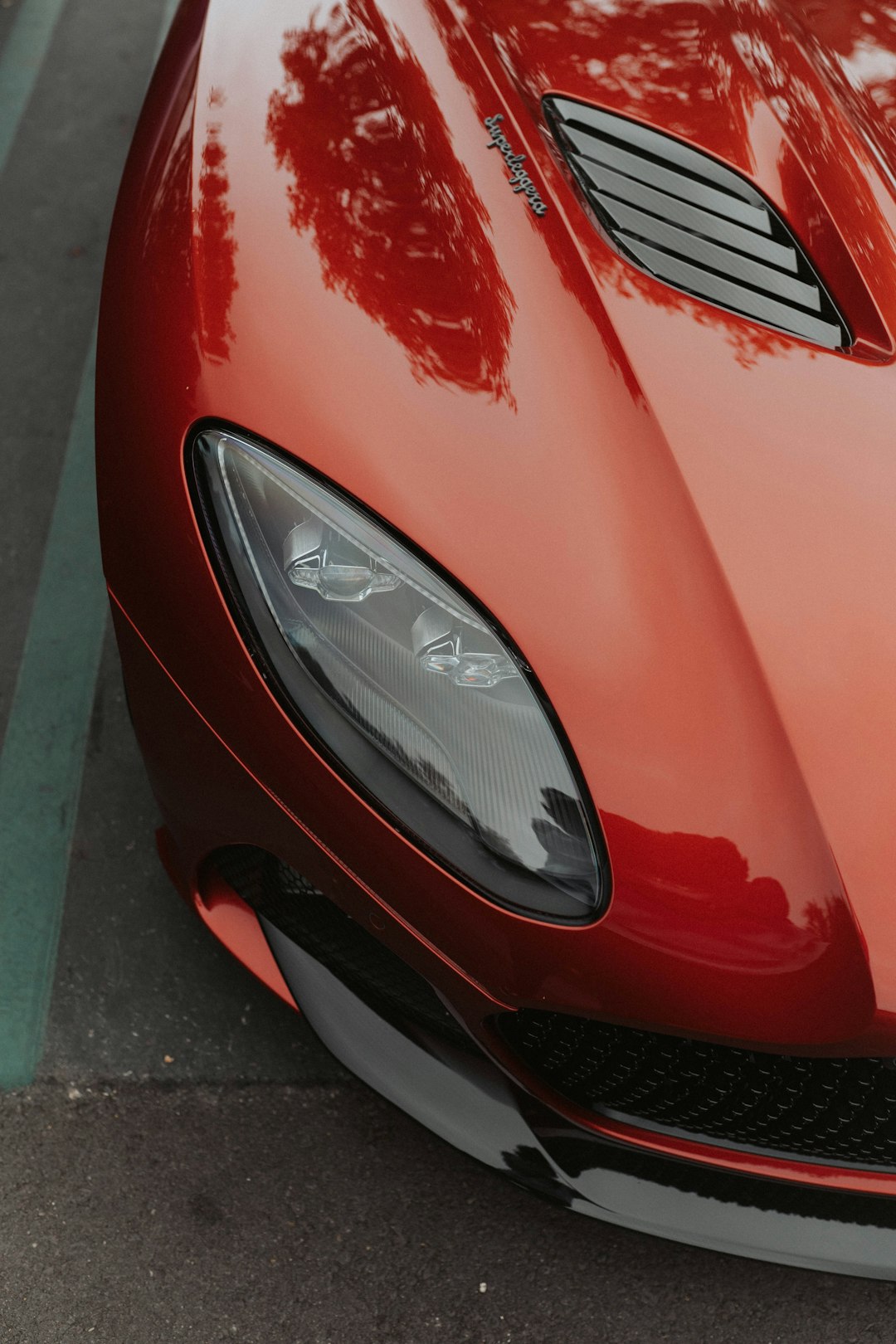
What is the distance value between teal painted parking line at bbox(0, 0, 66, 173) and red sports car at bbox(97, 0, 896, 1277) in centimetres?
249

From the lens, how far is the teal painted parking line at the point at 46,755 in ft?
6.35

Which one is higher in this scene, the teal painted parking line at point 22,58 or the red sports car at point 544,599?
the teal painted parking line at point 22,58

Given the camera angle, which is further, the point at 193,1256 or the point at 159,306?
the point at 193,1256

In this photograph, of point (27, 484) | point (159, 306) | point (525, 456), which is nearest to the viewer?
point (525, 456)

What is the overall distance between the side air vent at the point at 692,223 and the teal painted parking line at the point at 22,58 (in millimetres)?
2611

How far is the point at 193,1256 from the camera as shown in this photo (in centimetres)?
167

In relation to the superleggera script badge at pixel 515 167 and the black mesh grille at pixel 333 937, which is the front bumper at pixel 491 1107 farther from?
the superleggera script badge at pixel 515 167

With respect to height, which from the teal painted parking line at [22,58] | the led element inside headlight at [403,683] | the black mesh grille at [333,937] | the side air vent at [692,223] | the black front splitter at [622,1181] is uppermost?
the teal painted parking line at [22,58]

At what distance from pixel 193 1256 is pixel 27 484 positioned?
1757 mm

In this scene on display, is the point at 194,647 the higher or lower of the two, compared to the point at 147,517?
lower

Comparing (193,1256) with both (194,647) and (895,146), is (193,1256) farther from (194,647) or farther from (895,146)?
(895,146)

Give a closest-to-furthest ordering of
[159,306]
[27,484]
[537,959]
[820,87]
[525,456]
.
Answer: [537,959] < [525,456] < [159,306] < [820,87] < [27,484]

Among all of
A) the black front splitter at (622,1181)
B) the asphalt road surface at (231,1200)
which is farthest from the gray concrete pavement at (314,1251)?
the black front splitter at (622,1181)

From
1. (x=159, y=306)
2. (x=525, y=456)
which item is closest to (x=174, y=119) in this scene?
(x=159, y=306)
